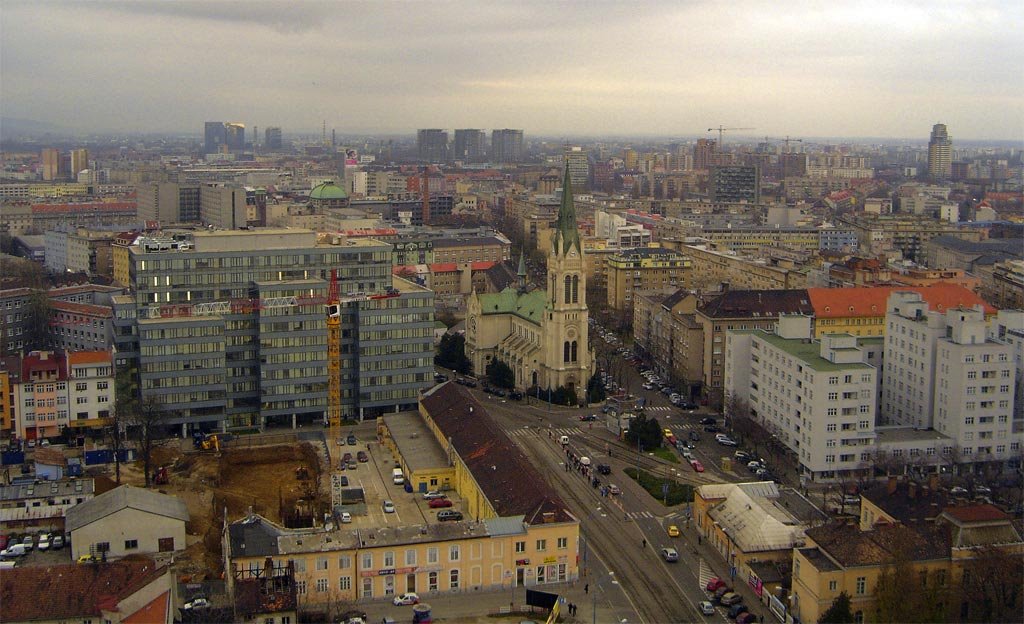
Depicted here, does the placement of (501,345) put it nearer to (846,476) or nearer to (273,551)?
(846,476)

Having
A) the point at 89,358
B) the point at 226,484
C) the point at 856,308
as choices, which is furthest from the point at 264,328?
the point at 856,308

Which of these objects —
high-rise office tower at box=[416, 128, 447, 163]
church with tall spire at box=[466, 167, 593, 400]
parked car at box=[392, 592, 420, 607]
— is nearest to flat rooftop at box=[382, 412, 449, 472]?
church with tall spire at box=[466, 167, 593, 400]

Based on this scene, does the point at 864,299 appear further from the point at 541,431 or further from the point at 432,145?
the point at 432,145

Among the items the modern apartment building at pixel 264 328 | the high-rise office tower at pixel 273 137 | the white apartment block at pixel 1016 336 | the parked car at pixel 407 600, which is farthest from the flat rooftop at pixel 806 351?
the high-rise office tower at pixel 273 137

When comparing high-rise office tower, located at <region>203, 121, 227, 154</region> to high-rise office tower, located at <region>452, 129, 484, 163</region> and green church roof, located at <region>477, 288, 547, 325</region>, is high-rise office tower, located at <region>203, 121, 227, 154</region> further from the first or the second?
green church roof, located at <region>477, 288, 547, 325</region>

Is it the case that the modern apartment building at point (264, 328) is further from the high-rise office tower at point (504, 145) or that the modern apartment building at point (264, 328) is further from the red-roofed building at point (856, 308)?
the high-rise office tower at point (504, 145)

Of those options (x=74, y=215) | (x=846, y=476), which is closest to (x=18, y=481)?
(x=846, y=476)
